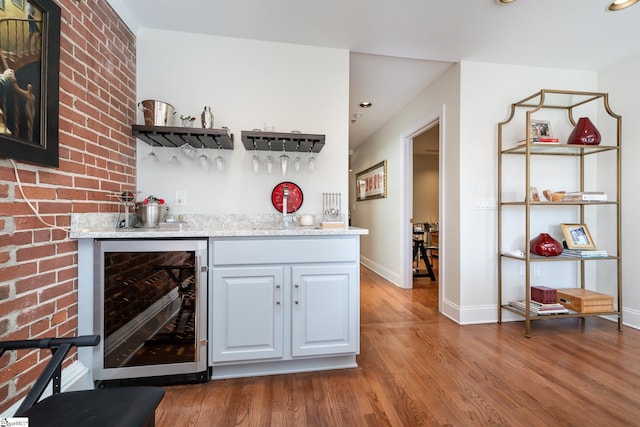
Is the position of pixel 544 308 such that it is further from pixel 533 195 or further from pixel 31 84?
pixel 31 84

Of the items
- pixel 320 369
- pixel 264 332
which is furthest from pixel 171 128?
pixel 320 369

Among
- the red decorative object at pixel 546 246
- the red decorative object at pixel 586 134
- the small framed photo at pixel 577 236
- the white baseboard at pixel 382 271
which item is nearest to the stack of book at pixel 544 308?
the red decorative object at pixel 546 246

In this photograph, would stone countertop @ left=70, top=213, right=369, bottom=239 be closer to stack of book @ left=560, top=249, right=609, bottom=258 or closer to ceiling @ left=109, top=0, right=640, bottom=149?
ceiling @ left=109, top=0, right=640, bottom=149

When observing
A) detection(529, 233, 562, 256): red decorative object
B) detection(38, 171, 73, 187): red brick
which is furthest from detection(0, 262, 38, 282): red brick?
detection(529, 233, 562, 256): red decorative object

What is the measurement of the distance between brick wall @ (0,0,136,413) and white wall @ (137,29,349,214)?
21 cm

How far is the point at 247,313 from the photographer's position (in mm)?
1742

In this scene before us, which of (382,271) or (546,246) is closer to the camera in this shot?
(546,246)

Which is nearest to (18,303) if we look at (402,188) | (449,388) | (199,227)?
(199,227)

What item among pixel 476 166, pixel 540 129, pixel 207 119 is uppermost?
pixel 540 129

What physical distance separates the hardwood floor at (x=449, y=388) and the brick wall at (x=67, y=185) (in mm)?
748

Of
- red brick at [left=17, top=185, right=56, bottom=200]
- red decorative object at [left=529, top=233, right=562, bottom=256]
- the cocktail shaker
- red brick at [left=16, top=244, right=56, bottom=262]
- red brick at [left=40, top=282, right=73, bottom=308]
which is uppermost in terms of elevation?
the cocktail shaker

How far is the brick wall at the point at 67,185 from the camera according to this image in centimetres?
117

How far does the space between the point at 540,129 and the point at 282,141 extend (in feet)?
8.34

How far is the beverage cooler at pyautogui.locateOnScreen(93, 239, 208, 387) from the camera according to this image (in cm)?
159
